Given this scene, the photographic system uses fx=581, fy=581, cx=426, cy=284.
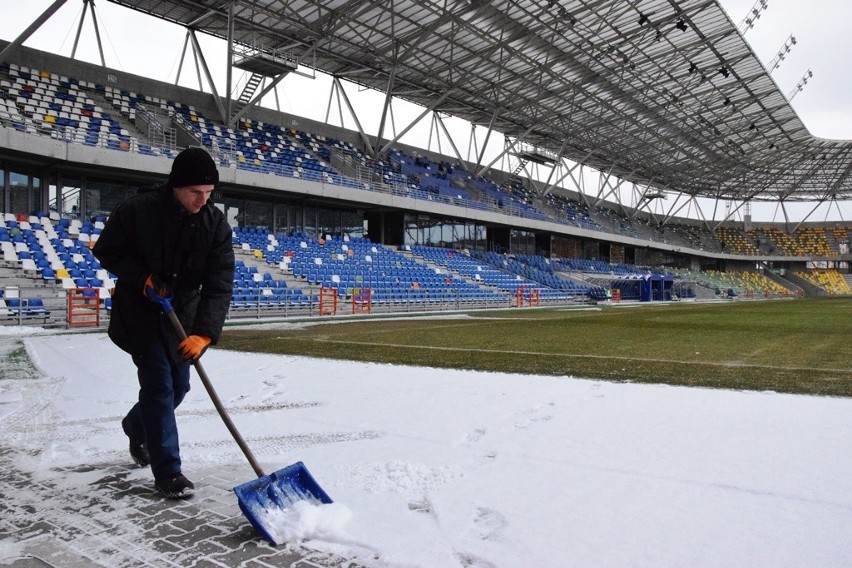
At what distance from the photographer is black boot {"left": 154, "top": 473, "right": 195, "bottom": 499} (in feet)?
8.54

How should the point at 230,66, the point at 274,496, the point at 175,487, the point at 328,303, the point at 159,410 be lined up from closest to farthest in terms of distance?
the point at 274,496
the point at 175,487
the point at 159,410
the point at 328,303
the point at 230,66

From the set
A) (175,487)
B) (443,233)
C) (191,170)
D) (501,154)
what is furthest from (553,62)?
(175,487)

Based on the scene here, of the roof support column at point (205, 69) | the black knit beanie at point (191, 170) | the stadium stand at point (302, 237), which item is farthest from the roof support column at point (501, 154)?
the black knit beanie at point (191, 170)

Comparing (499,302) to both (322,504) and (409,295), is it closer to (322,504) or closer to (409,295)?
(409,295)

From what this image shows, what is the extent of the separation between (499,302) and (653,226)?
158ft

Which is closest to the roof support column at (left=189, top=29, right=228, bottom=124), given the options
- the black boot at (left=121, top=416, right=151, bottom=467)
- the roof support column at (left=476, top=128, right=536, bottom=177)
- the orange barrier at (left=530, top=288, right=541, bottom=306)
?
the orange barrier at (left=530, top=288, right=541, bottom=306)

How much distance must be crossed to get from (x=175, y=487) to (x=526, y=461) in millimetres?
1687

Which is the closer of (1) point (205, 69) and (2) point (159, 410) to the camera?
(2) point (159, 410)

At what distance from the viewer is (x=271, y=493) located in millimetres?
2375

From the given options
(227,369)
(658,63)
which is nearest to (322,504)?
(227,369)

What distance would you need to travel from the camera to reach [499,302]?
27734 mm

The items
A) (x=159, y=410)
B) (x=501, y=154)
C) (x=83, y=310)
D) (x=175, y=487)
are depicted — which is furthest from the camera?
(x=501, y=154)

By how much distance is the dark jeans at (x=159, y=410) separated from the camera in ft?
8.70

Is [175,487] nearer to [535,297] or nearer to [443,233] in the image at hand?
[535,297]
